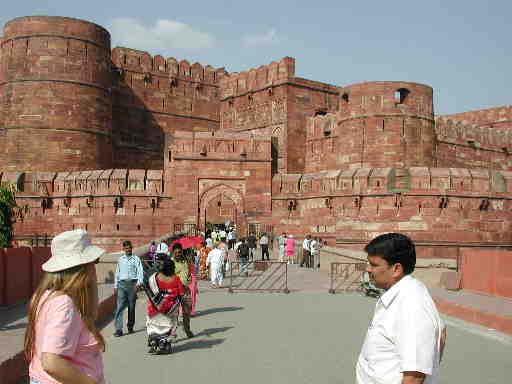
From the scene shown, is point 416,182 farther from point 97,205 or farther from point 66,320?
point 66,320

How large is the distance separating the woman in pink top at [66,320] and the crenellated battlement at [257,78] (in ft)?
83.0

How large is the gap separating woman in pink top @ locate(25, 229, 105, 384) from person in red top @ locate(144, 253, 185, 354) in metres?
3.28

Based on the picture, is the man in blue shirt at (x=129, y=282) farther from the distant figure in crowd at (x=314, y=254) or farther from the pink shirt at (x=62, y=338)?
the distant figure in crowd at (x=314, y=254)

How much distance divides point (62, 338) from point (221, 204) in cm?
1826

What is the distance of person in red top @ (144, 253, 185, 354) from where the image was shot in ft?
18.1

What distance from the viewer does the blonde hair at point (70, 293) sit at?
2.18 metres

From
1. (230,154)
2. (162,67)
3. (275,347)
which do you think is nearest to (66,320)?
(275,347)

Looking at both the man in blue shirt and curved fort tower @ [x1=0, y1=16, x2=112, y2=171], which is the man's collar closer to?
the man in blue shirt

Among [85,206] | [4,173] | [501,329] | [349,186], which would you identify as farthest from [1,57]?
[501,329]

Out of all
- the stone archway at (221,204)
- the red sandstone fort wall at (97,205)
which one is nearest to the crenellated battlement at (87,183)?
the red sandstone fort wall at (97,205)

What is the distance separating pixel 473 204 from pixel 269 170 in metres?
7.03

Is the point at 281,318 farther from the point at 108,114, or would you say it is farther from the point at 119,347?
the point at 108,114

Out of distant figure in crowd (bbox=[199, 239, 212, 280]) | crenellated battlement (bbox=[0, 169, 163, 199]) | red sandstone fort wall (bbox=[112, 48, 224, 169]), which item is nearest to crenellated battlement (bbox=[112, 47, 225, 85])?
red sandstone fort wall (bbox=[112, 48, 224, 169])

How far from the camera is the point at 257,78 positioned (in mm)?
28547
